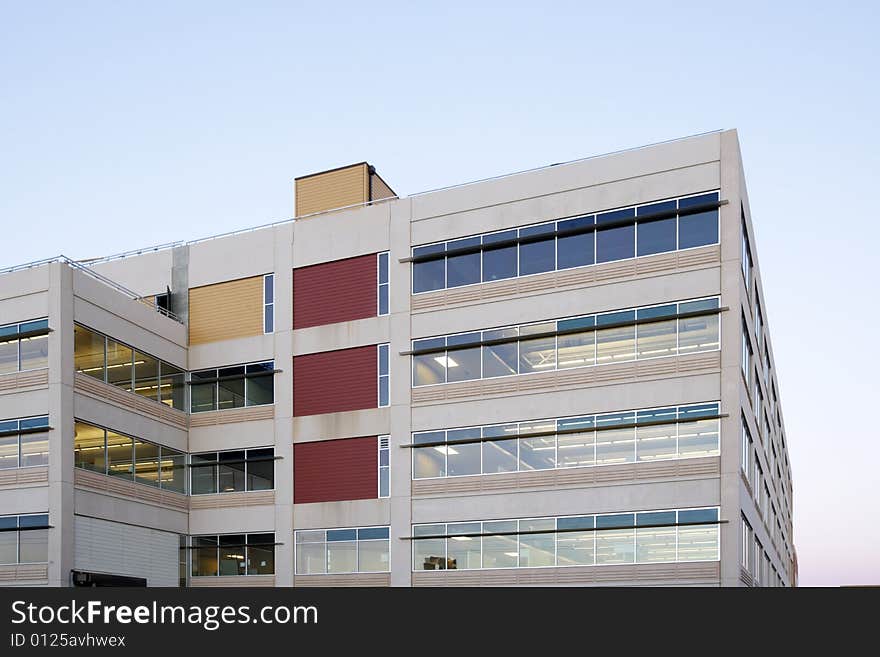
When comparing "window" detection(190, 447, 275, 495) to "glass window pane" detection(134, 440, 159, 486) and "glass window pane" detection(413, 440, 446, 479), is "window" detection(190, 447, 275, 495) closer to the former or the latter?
"glass window pane" detection(134, 440, 159, 486)

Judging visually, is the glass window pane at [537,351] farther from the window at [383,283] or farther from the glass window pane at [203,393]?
the glass window pane at [203,393]

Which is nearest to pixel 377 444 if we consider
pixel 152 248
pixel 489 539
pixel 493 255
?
pixel 489 539

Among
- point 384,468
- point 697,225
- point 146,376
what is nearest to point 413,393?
point 384,468

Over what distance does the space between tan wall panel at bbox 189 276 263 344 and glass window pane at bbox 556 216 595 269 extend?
1411 cm

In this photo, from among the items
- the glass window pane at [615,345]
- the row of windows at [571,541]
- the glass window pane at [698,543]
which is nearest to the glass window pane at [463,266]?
the glass window pane at [615,345]

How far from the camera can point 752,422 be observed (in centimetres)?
4516

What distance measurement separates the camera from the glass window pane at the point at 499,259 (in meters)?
42.5

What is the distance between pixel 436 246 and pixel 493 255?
2638 mm

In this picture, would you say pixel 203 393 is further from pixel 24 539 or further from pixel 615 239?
pixel 615 239

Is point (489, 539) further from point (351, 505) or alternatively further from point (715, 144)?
point (715, 144)

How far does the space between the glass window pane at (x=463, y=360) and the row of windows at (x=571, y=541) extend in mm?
5951

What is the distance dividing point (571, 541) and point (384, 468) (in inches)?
338

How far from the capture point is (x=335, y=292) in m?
45.8
